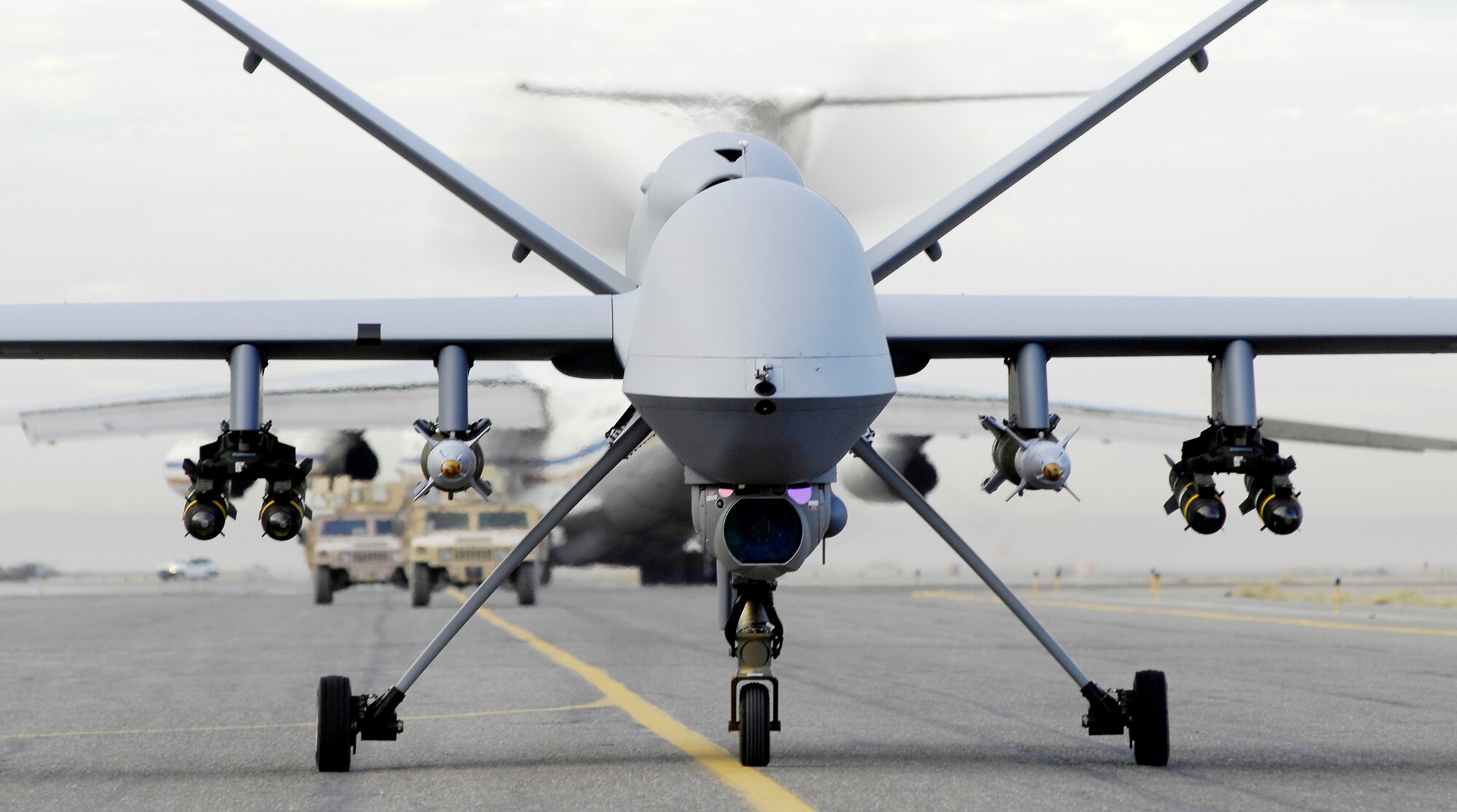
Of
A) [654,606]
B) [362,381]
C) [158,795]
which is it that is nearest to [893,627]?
[654,606]

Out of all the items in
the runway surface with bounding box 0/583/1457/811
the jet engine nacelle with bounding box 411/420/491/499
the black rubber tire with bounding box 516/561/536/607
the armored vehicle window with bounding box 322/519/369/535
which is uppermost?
the armored vehicle window with bounding box 322/519/369/535

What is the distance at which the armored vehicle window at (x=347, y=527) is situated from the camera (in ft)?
129

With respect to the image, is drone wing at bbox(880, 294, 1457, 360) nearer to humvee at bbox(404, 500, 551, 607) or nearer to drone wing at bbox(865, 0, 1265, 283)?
drone wing at bbox(865, 0, 1265, 283)

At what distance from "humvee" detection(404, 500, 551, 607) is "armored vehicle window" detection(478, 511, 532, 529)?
0.02 m

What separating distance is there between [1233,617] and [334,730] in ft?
80.9

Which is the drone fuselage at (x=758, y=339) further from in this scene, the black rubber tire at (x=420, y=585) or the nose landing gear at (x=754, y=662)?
the black rubber tire at (x=420, y=585)

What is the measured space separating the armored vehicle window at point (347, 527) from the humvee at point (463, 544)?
4.24 feet

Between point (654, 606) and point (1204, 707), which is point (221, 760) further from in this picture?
point (654, 606)

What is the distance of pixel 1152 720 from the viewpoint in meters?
10.7

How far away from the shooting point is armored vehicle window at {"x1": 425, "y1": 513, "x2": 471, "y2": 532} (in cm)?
3794

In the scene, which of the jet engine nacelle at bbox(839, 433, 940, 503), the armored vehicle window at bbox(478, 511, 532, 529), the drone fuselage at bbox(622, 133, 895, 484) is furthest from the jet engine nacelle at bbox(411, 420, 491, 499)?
the armored vehicle window at bbox(478, 511, 532, 529)

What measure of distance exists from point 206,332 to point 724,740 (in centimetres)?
443

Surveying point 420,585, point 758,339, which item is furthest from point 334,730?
point 420,585

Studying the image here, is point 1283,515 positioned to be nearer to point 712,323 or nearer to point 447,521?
point 712,323
